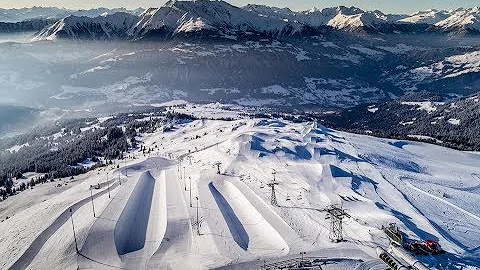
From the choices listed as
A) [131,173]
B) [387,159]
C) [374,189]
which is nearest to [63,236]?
[131,173]

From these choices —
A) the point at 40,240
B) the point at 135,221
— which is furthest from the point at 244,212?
the point at 40,240

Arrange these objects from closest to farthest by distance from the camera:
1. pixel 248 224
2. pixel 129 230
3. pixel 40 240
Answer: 1. pixel 40 240
2. pixel 129 230
3. pixel 248 224

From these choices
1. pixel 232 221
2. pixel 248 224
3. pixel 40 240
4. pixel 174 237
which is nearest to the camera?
pixel 174 237

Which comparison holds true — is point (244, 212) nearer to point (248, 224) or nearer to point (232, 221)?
point (232, 221)

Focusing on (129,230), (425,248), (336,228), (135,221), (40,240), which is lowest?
(135,221)

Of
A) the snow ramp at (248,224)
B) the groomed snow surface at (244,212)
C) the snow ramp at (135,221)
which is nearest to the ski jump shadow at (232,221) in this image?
the snow ramp at (248,224)

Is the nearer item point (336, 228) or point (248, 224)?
point (336, 228)

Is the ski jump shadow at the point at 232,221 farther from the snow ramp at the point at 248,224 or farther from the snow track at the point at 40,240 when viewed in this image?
the snow track at the point at 40,240

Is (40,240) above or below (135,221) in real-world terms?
above

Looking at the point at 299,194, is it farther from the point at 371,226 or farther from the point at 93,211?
the point at 93,211
